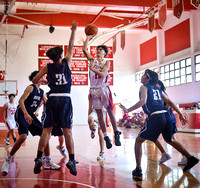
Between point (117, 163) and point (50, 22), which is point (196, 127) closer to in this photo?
point (117, 163)

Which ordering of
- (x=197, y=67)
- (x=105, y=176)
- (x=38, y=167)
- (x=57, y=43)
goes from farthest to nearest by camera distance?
(x=57, y=43) → (x=197, y=67) → (x=105, y=176) → (x=38, y=167)

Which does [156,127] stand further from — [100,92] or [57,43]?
[57,43]

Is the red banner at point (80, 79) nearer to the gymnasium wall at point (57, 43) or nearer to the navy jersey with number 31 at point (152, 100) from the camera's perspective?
the gymnasium wall at point (57, 43)

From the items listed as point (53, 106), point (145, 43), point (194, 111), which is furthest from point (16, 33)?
point (53, 106)

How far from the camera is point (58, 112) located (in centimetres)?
350

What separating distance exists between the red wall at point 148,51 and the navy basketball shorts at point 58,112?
15915 millimetres

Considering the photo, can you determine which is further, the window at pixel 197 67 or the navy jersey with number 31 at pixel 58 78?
the window at pixel 197 67

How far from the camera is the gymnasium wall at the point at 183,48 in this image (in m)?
14.5

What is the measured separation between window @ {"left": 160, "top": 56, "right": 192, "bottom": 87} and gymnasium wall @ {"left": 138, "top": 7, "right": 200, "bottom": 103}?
0.24 metres

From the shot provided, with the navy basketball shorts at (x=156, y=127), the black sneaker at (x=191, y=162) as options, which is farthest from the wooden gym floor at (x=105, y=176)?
the navy basketball shorts at (x=156, y=127)

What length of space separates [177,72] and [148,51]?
4.34m

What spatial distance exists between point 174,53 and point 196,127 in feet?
19.6

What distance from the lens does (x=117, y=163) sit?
493cm

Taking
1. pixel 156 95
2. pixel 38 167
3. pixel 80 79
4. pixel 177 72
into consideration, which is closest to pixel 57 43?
pixel 80 79
